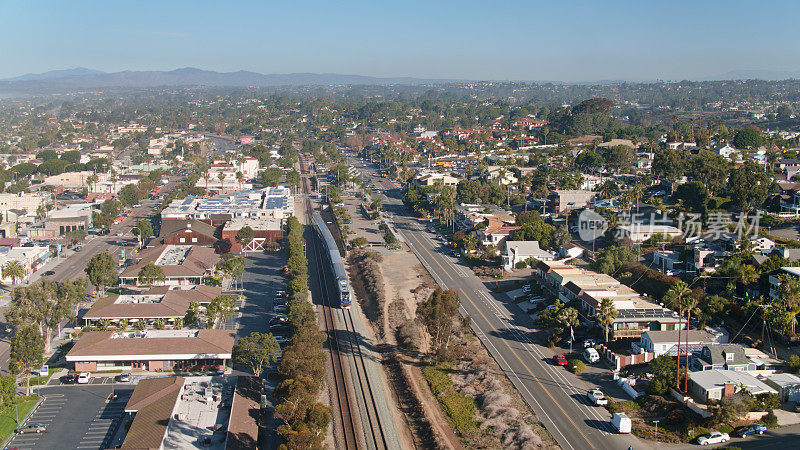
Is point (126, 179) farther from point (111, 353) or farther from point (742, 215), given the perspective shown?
point (742, 215)

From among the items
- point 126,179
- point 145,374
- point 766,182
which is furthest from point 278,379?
point 126,179

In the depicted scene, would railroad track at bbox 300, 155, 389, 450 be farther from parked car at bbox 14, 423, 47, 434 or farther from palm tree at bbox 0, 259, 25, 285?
palm tree at bbox 0, 259, 25, 285

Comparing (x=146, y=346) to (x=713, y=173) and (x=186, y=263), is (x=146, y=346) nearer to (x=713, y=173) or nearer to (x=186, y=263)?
(x=186, y=263)

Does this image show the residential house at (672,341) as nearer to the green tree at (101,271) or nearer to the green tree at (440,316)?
the green tree at (440,316)

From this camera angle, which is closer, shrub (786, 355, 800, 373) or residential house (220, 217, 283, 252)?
shrub (786, 355, 800, 373)

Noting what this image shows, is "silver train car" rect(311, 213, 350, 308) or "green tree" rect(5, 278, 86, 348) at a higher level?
"green tree" rect(5, 278, 86, 348)

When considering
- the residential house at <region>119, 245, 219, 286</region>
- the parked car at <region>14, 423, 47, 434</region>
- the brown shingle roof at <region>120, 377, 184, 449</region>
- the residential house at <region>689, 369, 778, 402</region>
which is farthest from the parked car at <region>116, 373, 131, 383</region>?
the residential house at <region>689, 369, 778, 402</region>
